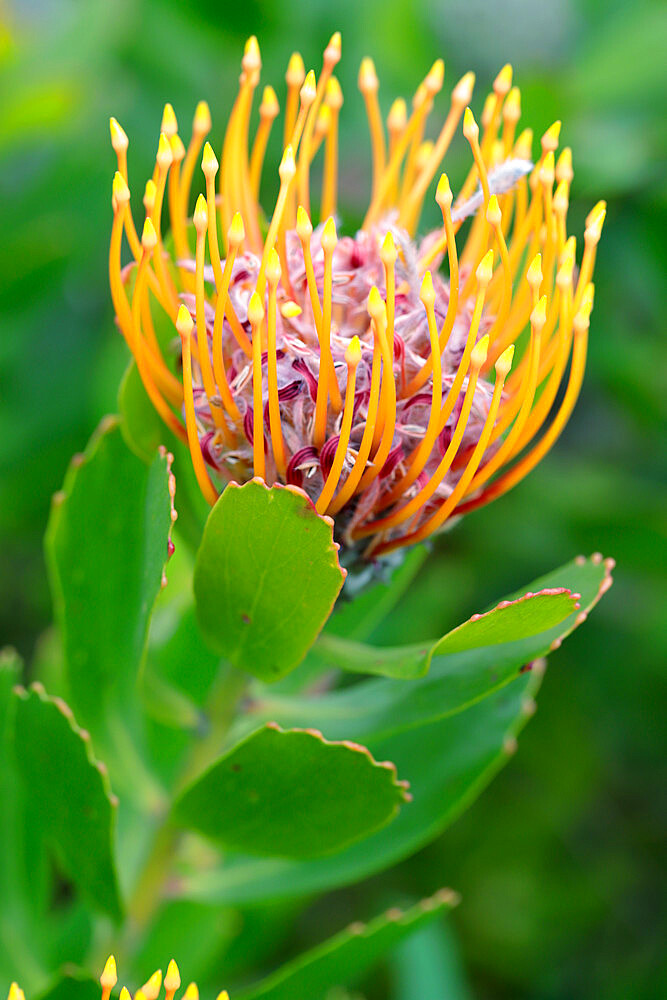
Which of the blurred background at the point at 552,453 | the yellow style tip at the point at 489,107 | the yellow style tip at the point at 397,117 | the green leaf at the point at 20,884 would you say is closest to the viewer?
the yellow style tip at the point at 489,107

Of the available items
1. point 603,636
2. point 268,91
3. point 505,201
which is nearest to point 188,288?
point 268,91

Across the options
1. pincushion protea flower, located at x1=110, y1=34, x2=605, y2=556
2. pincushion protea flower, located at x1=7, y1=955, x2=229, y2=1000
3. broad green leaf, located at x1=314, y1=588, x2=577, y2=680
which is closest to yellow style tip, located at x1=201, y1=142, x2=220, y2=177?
pincushion protea flower, located at x1=110, y1=34, x2=605, y2=556

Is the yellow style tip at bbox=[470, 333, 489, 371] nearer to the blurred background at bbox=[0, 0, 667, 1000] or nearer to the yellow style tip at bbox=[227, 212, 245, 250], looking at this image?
the yellow style tip at bbox=[227, 212, 245, 250]

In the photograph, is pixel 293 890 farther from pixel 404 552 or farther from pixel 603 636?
pixel 603 636

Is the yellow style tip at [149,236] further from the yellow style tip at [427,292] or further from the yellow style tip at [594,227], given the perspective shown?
the yellow style tip at [594,227]

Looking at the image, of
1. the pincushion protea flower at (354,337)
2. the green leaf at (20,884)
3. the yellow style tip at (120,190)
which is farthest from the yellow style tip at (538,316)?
the green leaf at (20,884)
